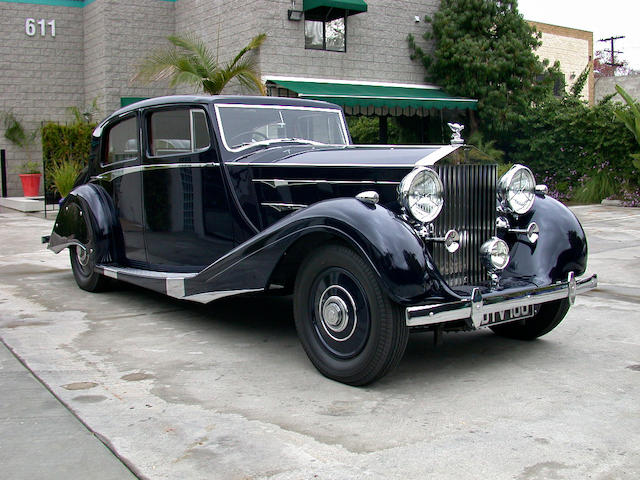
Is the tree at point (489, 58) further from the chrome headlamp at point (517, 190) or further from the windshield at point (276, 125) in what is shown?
the chrome headlamp at point (517, 190)

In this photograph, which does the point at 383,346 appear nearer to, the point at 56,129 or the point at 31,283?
the point at 31,283

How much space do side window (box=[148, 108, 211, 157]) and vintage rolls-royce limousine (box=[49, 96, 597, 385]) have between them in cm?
2

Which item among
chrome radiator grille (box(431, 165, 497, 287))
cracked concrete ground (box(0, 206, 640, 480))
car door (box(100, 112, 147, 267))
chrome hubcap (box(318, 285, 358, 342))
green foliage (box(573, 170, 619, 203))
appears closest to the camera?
cracked concrete ground (box(0, 206, 640, 480))

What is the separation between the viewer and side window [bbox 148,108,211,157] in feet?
17.0

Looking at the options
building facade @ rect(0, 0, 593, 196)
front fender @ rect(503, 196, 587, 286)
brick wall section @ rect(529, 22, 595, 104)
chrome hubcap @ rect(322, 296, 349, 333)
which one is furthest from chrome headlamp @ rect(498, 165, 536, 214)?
brick wall section @ rect(529, 22, 595, 104)

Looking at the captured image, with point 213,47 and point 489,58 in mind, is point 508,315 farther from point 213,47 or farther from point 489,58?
point 489,58

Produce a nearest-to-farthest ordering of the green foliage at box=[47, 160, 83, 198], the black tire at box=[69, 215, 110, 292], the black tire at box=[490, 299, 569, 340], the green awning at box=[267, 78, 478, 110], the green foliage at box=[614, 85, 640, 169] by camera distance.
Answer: the black tire at box=[490, 299, 569, 340], the black tire at box=[69, 215, 110, 292], the green foliage at box=[47, 160, 83, 198], the green foliage at box=[614, 85, 640, 169], the green awning at box=[267, 78, 478, 110]

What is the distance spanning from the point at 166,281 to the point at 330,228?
5.85 feet

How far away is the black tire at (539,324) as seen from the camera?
15.0 feet

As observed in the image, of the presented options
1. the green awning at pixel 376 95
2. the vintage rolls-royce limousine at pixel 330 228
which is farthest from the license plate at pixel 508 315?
the green awning at pixel 376 95

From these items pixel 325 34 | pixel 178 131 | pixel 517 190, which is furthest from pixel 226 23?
pixel 517 190

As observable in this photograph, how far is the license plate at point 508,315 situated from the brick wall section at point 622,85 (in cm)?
2625

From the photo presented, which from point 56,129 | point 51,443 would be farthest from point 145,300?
point 56,129

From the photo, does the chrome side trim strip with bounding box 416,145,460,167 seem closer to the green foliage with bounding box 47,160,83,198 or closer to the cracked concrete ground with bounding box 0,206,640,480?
the cracked concrete ground with bounding box 0,206,640,480
